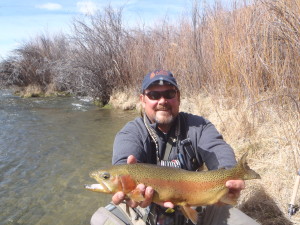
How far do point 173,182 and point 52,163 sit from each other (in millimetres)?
→ 4677

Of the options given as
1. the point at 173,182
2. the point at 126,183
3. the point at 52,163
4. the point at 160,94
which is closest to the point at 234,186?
the point at 173,182

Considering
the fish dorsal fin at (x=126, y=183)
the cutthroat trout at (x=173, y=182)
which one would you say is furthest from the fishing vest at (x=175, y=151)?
the fish dorsal fin at (x=126, y=183)

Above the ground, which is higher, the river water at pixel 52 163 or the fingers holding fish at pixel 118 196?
the fingers holding fish at pixel 118 196

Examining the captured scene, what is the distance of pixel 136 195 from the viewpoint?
2.13m

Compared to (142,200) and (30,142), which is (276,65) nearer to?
(142,200)

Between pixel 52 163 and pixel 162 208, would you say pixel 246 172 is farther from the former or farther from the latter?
pixel 52 163

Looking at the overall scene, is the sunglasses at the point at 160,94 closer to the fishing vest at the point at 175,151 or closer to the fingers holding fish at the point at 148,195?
the fishing vest at the point at 175,151

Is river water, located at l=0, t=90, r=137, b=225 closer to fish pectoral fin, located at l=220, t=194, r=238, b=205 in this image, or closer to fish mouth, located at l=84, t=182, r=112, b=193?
fish mouth, located at l=84, t=182, r=112, b=193

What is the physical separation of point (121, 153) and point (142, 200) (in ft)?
1.76

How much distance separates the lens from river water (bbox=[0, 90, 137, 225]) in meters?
4.31

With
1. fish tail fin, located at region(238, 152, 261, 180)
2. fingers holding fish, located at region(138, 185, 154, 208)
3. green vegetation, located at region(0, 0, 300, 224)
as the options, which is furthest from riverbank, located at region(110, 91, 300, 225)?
fingers holding fish, located at region(138, 185, 154, 208)

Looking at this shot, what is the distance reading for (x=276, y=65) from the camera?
4590mm

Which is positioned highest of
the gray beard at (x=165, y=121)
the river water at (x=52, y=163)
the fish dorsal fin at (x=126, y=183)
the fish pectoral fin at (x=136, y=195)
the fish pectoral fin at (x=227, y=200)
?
the gray beard at (x=165, y=121)

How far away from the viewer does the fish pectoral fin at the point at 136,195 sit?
2.12 metres
